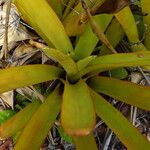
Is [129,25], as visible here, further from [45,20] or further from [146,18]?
[45,20]

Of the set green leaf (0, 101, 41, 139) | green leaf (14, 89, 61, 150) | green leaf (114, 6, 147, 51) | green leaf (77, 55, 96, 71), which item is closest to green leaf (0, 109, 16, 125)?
green leaf (0, 101, 41, 139)

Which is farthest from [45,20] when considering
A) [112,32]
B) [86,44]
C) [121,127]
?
[121,127]

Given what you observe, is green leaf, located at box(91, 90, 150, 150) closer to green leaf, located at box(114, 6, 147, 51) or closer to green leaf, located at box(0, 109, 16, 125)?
green leaf, located at box(114, 6, 147, 51)

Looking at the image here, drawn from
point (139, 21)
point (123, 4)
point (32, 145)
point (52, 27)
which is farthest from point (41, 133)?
point (139, 21)

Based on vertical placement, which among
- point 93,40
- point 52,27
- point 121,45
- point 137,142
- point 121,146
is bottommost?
point 121,146

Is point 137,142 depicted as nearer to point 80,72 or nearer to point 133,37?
point 80,72

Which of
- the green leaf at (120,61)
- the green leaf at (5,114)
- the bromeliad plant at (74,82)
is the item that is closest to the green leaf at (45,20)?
the bromeliad plant at (74,82)

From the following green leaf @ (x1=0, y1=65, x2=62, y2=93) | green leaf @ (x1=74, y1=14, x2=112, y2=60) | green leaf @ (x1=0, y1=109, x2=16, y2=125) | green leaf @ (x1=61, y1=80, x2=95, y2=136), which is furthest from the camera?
green leaf @ (x1=0, y1=109, x2=16, y2=125)
